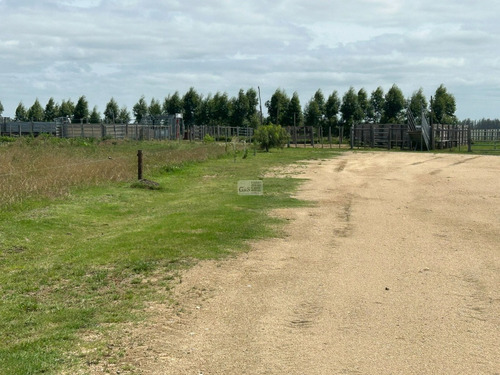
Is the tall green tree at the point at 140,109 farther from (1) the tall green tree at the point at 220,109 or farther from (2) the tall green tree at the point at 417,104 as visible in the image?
(2) the tall green tree at the point at 417,104

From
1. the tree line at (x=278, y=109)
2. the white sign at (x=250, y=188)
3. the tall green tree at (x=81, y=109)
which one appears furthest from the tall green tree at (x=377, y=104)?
the white sign at (x=250, y=188)

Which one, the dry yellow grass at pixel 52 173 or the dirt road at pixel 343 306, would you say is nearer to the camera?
the dirt road at pixel 343 306

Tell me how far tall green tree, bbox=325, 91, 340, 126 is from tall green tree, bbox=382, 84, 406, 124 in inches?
206

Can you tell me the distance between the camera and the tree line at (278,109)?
68.8 metres

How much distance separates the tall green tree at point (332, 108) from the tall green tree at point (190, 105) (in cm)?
1797

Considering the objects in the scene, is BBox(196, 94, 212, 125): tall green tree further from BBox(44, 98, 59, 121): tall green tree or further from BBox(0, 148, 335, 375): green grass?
BBox(0, 148, 335, 375): green grass

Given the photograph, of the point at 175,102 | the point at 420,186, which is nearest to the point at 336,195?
the point at 420,186

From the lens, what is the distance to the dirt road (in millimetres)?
5965

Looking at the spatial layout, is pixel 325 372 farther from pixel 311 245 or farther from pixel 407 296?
pixel 311 245

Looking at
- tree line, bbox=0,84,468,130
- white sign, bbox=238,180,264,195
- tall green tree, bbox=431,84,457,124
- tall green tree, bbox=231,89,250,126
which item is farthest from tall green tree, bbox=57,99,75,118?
white sign, bbox=238,180,264,195

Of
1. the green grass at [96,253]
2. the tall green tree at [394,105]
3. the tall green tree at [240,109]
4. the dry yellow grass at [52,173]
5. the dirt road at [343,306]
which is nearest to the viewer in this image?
the dirt road at [343,306]

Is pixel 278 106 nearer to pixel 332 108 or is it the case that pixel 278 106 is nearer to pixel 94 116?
pixel 332 108

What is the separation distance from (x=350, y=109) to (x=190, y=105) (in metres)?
22.3

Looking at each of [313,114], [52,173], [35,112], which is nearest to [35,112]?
[35,112]
